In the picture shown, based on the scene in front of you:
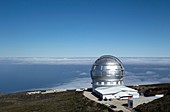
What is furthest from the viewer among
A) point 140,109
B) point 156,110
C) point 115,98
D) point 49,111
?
point 115,98

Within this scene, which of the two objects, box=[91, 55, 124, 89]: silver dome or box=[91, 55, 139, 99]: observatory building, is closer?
box=[91, 55, 139, 99]: observatory building

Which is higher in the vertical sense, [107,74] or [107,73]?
[107,73]

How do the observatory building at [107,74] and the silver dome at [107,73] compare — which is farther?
the silver dome at [107,73]

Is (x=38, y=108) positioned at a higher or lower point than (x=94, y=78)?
lower

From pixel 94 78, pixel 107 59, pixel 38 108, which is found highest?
pixel 107 59

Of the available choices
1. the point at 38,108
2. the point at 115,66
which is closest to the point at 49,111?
the point at 38,108

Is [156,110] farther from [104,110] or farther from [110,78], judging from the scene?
[110,78]

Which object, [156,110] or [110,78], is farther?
[110,78]

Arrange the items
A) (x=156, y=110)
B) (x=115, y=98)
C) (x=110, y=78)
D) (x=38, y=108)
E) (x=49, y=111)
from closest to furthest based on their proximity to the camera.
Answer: (x=156, y=110), (x=49, y=111), (x=38, y=108), (x=115, y=98), (x=110, y=78)
